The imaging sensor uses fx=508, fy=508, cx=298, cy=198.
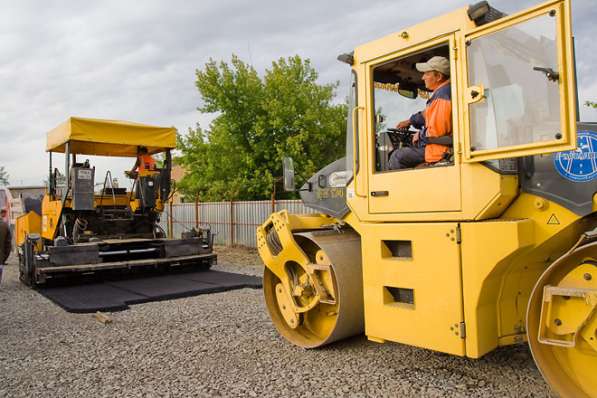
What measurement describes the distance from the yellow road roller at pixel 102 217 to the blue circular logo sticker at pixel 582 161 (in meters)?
7.54

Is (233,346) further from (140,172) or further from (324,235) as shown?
(140,172)

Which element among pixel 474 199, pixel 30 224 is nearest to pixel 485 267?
pixel 474 199

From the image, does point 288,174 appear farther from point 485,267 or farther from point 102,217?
point 102,217

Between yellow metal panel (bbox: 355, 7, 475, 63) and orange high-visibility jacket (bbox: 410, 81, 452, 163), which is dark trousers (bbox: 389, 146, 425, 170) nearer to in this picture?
orange high-visibility jacket (bbox: 410, 81, 452, 163)

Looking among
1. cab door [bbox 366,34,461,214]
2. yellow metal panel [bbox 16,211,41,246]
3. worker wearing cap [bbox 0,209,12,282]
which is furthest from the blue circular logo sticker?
yellow metal panel [bbox 16,211,41,246]

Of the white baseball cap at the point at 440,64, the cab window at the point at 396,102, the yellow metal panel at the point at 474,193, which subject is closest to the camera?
the yellow metal panel at the point at 474,193

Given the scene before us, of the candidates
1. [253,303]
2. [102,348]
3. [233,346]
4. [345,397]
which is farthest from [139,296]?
[345,397]

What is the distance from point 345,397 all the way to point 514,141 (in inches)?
80.4

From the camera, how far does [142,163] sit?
10492 mm

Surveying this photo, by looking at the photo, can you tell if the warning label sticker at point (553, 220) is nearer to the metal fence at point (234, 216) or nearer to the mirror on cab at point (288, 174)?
the mirror on cab at point (288, 174)

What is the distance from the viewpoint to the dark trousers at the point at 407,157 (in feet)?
12.4

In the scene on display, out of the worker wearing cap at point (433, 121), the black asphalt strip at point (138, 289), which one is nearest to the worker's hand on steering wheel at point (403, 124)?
the worker wearing cap at point (433, 121)

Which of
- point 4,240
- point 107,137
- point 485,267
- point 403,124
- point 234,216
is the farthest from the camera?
point 234,216

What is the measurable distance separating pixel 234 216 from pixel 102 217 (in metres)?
6.61
